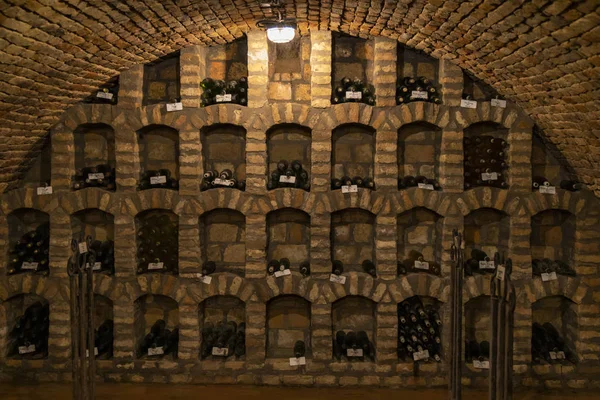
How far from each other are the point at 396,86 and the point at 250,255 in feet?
7.28

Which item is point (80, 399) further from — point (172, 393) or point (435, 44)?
point (435, 44)

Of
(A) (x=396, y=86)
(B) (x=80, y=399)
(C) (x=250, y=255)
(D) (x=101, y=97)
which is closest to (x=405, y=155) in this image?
(A) (x=396, y=86)

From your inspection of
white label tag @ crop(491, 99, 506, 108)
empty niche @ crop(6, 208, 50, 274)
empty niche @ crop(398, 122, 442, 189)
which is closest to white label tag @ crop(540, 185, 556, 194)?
white label tag @ crop(491, 99, 506, 108)

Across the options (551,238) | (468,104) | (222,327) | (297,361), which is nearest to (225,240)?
(222,327)

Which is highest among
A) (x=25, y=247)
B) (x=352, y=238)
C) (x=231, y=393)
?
(x=352, y=238)

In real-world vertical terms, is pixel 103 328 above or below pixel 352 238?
below

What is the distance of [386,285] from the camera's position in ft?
18.5

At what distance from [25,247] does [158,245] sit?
54.0 inches

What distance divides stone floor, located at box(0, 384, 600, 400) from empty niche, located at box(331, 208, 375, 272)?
49.3 inches

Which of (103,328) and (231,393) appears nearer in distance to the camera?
(231,393)

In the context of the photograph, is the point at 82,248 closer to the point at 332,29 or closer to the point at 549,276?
the point at 332,29

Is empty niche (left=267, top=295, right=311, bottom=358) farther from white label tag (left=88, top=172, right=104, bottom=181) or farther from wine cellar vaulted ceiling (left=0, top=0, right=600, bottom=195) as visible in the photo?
wine cellar vaulted ceiling (left=0, top=0, right=600, bottom=195)

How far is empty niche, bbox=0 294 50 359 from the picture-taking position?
18.9ft

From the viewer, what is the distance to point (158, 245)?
19.1ft
